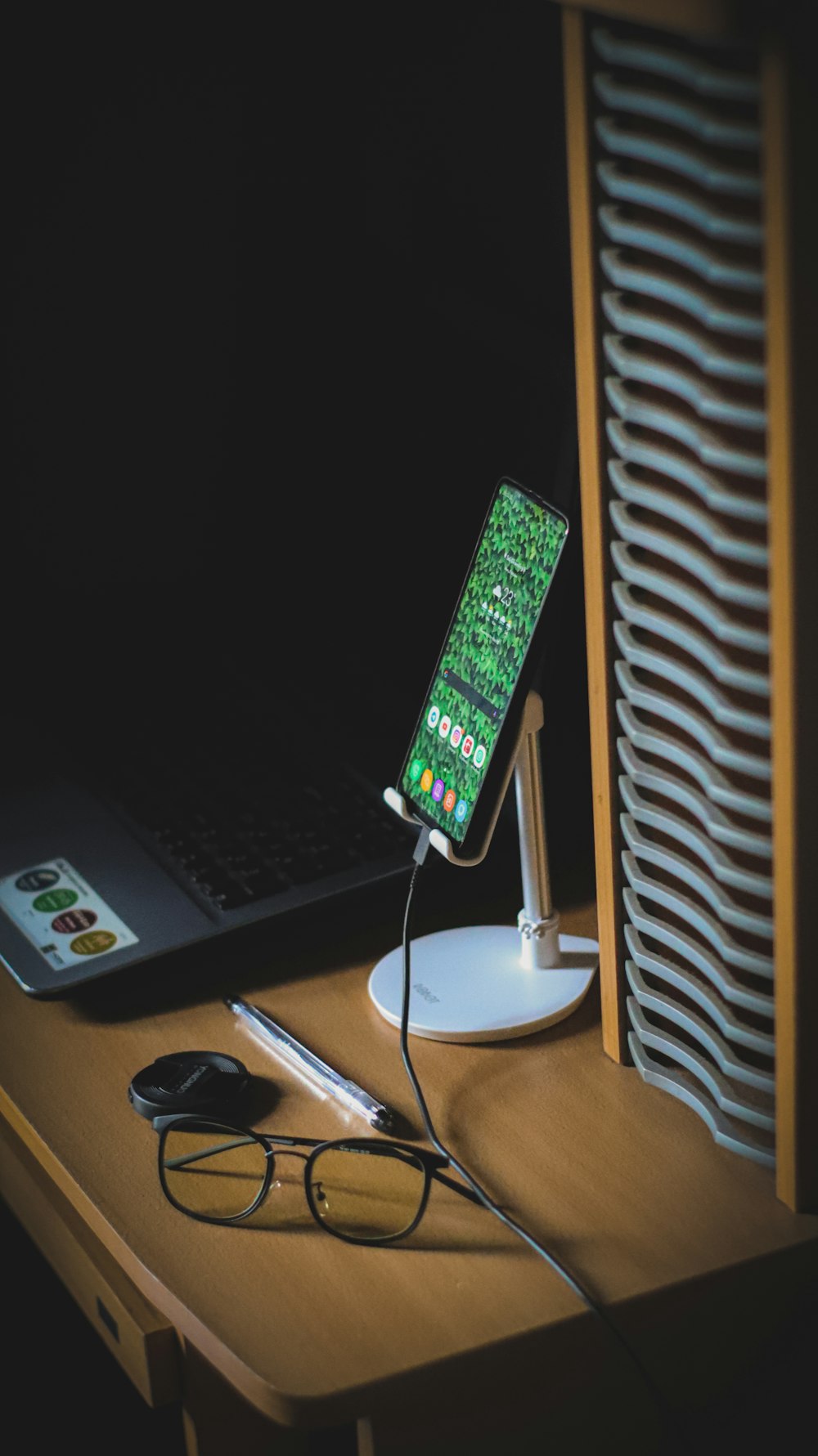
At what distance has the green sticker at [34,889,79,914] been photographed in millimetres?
1012

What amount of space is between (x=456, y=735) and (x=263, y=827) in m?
0.22

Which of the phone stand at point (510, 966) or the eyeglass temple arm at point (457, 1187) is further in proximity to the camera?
the phone stand at point (510, 966)

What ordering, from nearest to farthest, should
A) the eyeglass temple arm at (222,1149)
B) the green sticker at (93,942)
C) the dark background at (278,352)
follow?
the eyeglass temple arm at (222,1149)
the green sticker at (93,942)
the dark background at (278,352)

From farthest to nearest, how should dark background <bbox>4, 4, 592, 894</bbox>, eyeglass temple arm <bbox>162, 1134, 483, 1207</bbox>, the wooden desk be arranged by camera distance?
dark background <bbox>4, 4, 592, 894</bbox>
eyeglass temple arm <bbox>162, 1134, 483, 1207</bbox>
the wooden desk

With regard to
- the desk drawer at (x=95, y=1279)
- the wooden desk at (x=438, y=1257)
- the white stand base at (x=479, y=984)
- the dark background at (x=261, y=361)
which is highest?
the dark background at (x=261, y=361)

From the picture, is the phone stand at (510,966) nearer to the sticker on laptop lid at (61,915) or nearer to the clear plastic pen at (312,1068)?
the clear plastic pen at (312,1068)

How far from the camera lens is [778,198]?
574 millimetres

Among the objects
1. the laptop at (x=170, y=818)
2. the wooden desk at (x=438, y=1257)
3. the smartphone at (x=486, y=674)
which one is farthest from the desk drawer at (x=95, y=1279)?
the smartphone at (x=486, y=674)

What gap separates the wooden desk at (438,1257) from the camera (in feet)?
2.27

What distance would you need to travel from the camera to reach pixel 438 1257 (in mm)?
737

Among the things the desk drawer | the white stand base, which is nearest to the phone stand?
the white stand base

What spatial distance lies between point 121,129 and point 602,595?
75 centimetres

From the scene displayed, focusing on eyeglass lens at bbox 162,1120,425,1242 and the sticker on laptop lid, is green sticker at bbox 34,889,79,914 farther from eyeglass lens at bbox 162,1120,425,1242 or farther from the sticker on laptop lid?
eyeglass lens at bbox 162,1120,425,1242

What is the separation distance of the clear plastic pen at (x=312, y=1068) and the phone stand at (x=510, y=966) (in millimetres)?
59
